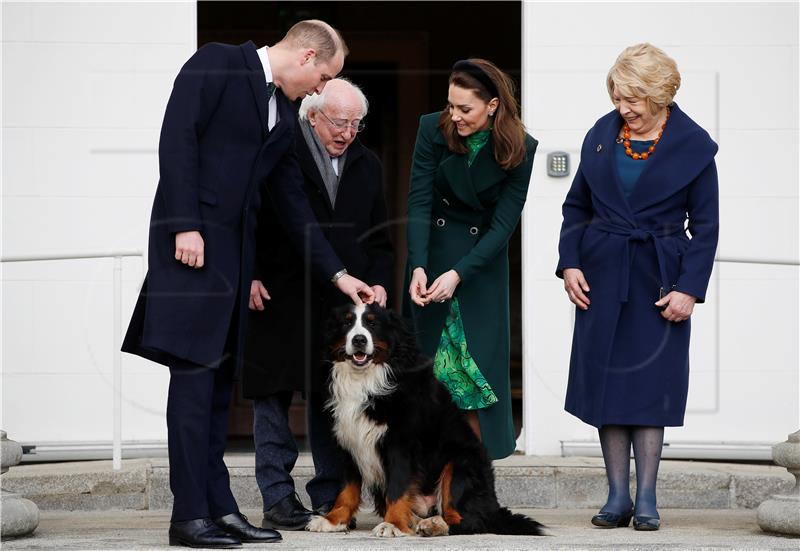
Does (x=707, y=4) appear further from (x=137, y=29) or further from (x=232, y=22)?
(x=232, y=22)

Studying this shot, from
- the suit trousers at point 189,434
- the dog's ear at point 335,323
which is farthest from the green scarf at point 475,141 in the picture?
the suit trousers at point 189,434

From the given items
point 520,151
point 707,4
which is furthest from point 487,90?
point 707,4

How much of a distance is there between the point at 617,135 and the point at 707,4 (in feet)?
7.25

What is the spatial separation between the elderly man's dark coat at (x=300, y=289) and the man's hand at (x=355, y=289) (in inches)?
9.1

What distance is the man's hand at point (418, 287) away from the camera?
17.5 feet

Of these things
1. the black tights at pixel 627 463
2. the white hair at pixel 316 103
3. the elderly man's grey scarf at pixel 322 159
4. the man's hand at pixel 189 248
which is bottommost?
the black tights at pixel 627 463

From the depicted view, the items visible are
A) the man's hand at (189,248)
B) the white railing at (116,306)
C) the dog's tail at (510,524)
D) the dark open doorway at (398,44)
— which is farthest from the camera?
the dark open doorway at (398,44)

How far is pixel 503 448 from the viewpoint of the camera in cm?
556

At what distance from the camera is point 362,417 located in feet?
16.8

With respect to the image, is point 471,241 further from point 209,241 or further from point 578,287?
point 209,241

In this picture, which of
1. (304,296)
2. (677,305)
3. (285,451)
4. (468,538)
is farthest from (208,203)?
(677,305)

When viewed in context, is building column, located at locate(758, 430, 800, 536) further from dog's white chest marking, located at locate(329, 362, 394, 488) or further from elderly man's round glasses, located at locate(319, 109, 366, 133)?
elderly man's round glasses, located at locate(319, 109, 366, 133)

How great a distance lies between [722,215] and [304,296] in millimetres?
2757

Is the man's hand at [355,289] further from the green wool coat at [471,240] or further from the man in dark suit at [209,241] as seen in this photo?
the man in dark suit at [209,241]
